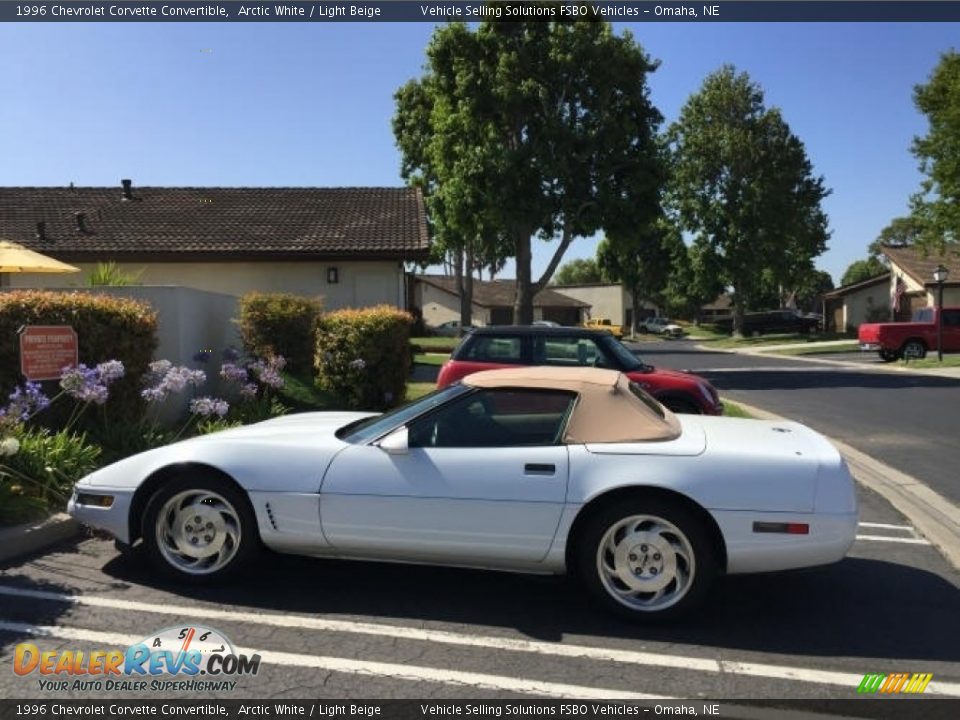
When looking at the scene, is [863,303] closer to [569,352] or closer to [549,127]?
[549,127]

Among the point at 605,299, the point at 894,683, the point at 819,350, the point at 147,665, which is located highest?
the point at 605,299

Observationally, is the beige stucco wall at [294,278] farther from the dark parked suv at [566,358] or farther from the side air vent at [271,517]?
the side air vent at [271,517]

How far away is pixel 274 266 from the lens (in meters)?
18.6

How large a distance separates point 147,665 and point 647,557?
8.01ft

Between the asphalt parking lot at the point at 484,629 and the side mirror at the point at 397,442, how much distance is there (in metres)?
0.85

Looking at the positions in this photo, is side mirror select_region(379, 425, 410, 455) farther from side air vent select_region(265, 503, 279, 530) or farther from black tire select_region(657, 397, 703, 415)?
black tire select_region(657, 397, 703, 415)

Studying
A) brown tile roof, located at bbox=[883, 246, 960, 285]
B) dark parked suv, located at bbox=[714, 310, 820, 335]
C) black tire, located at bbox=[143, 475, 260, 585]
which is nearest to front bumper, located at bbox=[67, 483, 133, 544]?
black tire, located at bbox=[143, 475, 260, 585]

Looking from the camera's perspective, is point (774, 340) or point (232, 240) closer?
point (232, 240)

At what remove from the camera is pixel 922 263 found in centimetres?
4262

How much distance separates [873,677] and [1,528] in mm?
5215

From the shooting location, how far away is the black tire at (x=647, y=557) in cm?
404

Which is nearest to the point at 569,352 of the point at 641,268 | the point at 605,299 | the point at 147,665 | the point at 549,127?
the point at 147,665

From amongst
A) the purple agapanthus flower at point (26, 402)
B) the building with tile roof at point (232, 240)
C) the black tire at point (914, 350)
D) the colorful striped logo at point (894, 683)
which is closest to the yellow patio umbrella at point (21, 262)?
the purple agapanthus flower at point (26, 402)

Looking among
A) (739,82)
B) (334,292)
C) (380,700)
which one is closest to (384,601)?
(380,700)
